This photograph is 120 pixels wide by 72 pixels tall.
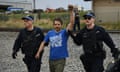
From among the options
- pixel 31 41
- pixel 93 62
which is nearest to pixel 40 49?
pixel 31 41

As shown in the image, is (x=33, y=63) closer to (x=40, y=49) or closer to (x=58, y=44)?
(x=40, y=49)

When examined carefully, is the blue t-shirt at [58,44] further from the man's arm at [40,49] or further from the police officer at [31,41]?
the police officer at [31,41]

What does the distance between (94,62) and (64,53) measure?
692 millimetres

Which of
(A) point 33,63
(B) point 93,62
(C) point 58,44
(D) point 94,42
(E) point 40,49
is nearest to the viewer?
(D) point 94,42

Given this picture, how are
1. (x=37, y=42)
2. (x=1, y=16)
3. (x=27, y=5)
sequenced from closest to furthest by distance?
(x=37, y=42) < (x=1, y=16) < (x=27, y=5)

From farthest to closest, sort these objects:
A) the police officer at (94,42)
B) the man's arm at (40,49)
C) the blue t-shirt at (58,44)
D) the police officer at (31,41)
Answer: the police officer at (31,41) → the man's arm at (40,49) → the blue t-shirt at (58,44) → the police officer at (94,42)

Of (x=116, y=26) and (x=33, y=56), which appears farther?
(x=116, y=26)

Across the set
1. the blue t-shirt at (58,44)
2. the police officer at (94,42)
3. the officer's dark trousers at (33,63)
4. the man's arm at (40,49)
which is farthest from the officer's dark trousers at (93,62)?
the officer's dark trousers at (33,63)

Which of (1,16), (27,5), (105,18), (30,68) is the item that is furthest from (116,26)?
(27,5)

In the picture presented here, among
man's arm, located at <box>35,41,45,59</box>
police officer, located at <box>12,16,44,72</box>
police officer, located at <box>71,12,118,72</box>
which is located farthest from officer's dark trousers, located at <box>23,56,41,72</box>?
police officer, located at <box>71,12,118,72</box>

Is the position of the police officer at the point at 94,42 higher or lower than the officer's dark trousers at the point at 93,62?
higher

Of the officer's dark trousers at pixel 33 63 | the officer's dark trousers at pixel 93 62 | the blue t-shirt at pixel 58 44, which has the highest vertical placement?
the blue t-shirt at pixel 58 44

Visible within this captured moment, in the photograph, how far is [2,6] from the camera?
9875cm

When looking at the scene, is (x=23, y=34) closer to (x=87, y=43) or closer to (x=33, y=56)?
(x=33, y=56)
